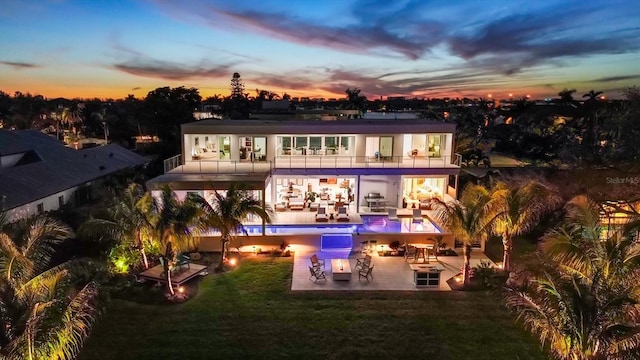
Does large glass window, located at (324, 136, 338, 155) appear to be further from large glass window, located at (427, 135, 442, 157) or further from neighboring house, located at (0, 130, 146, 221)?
neighboring house, located at (0, 130, 146, 221)

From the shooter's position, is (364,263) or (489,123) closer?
(364,263)

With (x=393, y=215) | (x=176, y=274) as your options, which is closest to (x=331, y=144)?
(x=393, y=215)

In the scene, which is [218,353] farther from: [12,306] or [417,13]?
[417,13]

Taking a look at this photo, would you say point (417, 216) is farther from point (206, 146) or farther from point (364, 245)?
point (206, 146)

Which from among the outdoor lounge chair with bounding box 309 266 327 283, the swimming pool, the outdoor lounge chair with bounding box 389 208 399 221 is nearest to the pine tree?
the outdoor lounge chair with bounding box 389 208 399 221

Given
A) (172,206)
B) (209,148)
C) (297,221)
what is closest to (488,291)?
(297,221)
